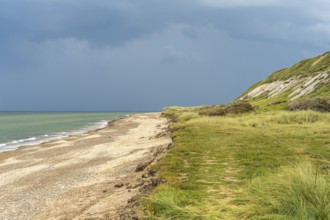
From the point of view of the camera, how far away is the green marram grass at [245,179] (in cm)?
861

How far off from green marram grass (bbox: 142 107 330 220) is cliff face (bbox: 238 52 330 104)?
146ft

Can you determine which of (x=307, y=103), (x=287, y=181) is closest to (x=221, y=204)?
(x=287, y=181)

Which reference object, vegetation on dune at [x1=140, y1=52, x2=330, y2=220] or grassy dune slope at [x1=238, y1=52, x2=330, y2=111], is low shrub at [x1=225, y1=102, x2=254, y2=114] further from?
vegetation on dune at [x1=140, y1=52, x2=330, y2=220]

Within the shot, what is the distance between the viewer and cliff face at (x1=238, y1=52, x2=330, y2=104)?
236 feet

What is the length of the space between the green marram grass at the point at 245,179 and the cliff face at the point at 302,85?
44494mm

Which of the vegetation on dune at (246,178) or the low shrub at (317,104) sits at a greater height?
the low shrub at (317,104)

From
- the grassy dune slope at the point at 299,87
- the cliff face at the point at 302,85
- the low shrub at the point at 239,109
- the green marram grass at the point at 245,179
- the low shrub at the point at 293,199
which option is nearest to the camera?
the low shrub at the point at 293,199

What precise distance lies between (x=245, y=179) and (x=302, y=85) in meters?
74.3

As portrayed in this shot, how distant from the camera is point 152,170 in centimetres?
1719

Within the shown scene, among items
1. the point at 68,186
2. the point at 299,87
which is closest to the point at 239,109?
the point at 299,87

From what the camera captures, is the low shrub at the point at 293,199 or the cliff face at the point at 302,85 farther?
the cliff face at the point at 302,85

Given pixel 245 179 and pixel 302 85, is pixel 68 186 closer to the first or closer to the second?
pixel 245 179

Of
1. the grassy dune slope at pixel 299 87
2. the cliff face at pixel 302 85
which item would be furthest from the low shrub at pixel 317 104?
the cliff face at pixel 302 85

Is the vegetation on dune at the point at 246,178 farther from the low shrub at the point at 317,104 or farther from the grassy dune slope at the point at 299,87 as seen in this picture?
the grassy dune slope at the point at 299,87
